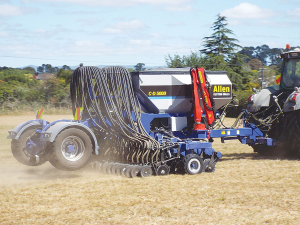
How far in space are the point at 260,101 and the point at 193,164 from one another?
125 inches

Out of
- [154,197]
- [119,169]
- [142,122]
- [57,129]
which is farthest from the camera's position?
[142,122]

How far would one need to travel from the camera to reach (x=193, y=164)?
325 inches

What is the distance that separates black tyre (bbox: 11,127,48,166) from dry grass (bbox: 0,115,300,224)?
34cm

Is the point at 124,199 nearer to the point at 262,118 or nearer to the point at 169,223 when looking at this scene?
the point at 169,223

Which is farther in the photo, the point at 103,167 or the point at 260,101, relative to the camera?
the point at 260,101

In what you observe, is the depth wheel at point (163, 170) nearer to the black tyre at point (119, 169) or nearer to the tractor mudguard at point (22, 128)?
the black tyre at point (119, 169)

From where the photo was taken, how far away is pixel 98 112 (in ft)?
27.8

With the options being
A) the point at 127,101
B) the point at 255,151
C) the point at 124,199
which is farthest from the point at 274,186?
the point at 255,151

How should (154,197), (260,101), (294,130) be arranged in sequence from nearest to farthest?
(154,197)
(294,130)
(260,101)

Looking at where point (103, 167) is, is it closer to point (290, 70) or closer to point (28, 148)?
point (28, 148)

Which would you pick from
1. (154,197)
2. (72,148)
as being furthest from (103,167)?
(154,197)

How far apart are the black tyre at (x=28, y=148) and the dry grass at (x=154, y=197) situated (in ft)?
1.10

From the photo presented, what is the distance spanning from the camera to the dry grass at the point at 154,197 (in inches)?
209

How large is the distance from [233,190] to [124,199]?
186cm
